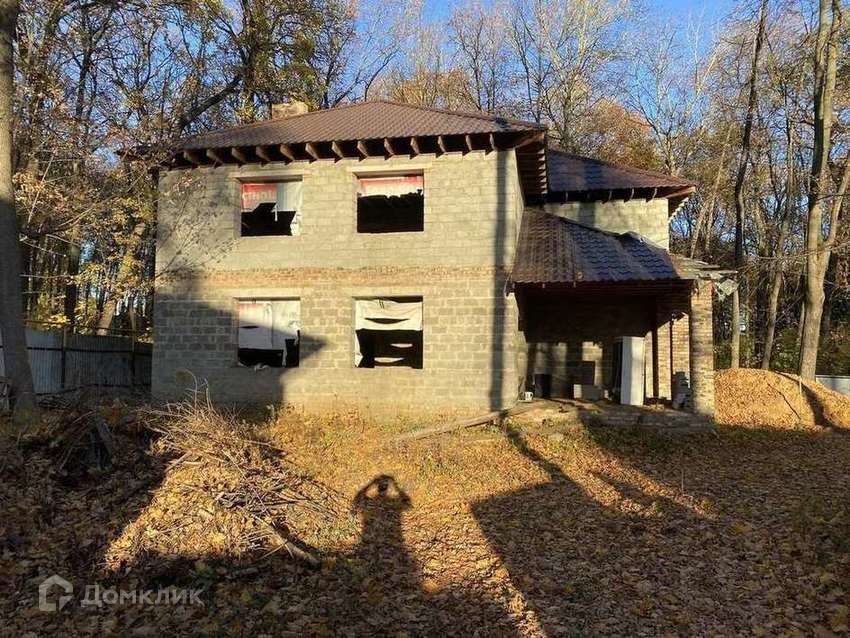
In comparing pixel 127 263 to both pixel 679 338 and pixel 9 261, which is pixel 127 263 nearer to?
pixel 9 261

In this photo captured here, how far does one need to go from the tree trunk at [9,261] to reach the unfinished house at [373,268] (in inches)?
119

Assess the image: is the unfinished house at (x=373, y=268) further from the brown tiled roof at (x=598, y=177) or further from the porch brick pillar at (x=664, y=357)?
the brown tiled roof at (x=598, y=177)

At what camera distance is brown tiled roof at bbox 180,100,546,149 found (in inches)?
455

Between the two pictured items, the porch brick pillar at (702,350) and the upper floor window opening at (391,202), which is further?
the upper floor window opening at (391,202)

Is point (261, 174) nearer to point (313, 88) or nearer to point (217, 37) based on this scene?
point (217, 37)

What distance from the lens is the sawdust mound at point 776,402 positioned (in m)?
13.6

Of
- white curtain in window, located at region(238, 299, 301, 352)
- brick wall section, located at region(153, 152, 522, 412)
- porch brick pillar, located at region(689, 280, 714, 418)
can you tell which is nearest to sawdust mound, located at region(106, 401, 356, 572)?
brick wall section, located at region(153, 152, 522, 412)

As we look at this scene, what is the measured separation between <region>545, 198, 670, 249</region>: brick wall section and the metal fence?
1206cm

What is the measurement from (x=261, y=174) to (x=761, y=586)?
11.3 meters

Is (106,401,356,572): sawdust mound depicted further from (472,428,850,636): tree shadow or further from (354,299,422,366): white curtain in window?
(354,299,422,366): white curtain in window

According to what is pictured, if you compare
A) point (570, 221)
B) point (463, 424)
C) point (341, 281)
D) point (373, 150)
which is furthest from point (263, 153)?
point (570, 221)

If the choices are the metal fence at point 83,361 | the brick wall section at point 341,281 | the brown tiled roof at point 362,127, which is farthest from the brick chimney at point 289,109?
the metal fence at point 83,361

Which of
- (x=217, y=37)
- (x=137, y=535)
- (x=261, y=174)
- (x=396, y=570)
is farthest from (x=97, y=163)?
(x=396, y=570)

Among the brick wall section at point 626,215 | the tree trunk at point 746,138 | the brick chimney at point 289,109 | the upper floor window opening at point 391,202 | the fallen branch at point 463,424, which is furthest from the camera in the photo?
the tree trunk at point 746,138
